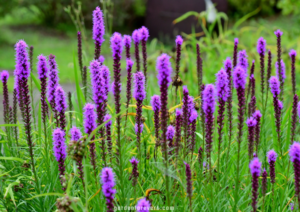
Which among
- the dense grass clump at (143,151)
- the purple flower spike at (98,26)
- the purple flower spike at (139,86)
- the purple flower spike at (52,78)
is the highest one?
the purple flower spike at (98,26)

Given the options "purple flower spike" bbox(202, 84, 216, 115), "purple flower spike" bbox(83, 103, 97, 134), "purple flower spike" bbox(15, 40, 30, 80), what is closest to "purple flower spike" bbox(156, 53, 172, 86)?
"purple flower spike" bbox(202, 84, 216, 115)

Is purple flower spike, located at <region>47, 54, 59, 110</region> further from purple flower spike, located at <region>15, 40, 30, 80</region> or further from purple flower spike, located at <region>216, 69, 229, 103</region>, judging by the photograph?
purple flower spike, located at <region>216, 69, 229, 103</region>

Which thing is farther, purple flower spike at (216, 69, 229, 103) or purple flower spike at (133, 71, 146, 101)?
purple flower spike at (133, 71, 146, 101)

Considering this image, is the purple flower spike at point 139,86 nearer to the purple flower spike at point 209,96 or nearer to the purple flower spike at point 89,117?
the purple flower spike at point 89,117

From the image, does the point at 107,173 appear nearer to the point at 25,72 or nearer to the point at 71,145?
the point at 71,145

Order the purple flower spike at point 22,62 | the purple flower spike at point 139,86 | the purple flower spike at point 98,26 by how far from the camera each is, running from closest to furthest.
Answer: the purple flower spike at point 139,86, the purple flower spike at point 22,62, the purple flower spike at point 98,26

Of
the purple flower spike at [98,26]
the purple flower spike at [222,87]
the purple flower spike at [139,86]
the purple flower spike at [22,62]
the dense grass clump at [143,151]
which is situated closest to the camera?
the dense grass clump at [143,151]

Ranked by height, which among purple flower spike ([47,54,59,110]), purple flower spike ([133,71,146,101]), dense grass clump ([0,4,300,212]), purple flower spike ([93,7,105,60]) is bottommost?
dense grass clump ([0,4,300,212])

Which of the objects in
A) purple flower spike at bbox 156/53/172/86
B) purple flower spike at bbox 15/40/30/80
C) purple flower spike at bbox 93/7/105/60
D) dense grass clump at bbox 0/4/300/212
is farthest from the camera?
purple flower spike at bbox 93/7/105/60

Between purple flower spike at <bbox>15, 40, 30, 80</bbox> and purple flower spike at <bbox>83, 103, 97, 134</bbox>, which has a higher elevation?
purple flower spike at <bbox>15, 40, 30, 80</bbox>

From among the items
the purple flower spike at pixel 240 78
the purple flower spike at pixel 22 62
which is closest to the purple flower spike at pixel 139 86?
the purple flower spike at pixel 240 78

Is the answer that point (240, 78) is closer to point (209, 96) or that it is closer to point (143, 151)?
point (209, 96)

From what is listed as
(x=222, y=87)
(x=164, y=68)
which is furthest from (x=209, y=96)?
(x=164, y=68)

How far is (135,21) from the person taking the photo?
17.4 meters
